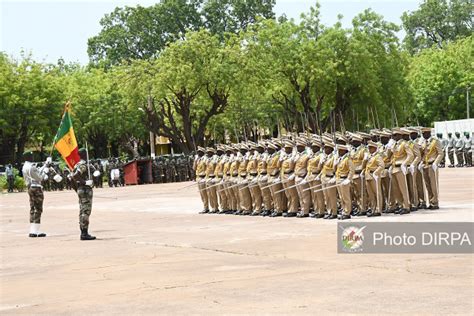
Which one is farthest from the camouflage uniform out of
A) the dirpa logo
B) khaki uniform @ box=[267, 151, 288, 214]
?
the dirpa logo

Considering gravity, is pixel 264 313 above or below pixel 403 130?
below

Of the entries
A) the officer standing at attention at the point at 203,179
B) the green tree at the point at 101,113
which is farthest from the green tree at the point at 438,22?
the officer standing at attention at the point at 203,179

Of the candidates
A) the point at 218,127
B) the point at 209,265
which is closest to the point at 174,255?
the point at 209,265

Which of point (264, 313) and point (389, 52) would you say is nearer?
point (264, 313)

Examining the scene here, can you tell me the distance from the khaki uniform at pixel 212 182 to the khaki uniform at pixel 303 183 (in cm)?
362

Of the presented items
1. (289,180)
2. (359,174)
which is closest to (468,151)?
(289,180)

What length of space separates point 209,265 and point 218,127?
5085cm

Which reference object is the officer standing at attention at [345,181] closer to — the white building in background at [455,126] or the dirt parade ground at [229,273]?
the dirt parade ground at [229,273]

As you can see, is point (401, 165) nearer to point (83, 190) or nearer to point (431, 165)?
point (431, 165)

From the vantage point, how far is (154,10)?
78.0 metres

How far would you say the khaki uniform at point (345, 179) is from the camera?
17562 millimetres

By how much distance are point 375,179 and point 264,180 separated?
322 centimetres

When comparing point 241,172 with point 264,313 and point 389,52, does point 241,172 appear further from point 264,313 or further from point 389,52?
point 389,52

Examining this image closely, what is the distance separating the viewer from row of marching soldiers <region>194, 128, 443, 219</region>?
1777 cm
